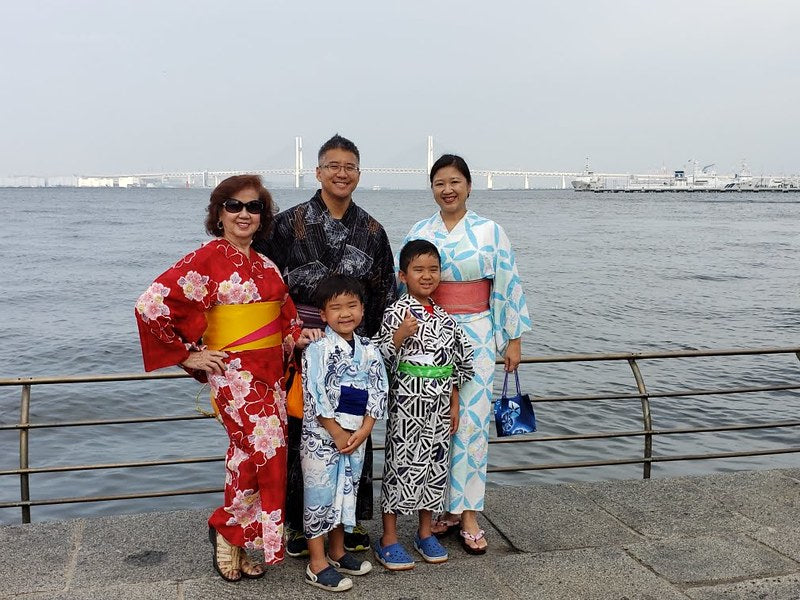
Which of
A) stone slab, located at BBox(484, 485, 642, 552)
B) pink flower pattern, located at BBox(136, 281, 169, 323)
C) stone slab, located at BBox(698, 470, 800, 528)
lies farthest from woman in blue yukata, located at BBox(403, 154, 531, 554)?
stone slab, located at BBox(698, 470, 800, 528)

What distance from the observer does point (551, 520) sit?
11.7 feet

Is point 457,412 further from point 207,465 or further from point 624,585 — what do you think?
point 207,465

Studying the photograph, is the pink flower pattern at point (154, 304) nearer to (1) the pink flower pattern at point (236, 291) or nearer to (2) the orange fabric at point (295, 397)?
(1) the pink flower pattern at point (236, 291)

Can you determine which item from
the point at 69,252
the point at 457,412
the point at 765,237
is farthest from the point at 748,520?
the point at 765,237

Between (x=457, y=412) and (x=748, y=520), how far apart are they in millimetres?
1592

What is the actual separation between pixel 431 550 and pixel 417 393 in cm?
68

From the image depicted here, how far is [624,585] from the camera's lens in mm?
2883

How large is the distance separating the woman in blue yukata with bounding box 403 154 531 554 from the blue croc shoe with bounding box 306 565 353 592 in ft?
2.07

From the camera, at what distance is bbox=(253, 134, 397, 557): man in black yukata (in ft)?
10.2

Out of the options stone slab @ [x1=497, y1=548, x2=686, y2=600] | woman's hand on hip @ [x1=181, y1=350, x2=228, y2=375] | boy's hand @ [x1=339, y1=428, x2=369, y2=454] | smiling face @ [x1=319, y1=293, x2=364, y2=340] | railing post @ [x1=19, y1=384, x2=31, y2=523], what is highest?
smiling face @ [x1=319, y1=293, x2=364, y2=340]

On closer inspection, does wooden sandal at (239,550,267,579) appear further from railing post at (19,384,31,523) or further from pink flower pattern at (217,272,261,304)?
railing post at (19,384,31,523)

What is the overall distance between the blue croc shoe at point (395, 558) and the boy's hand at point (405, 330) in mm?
848

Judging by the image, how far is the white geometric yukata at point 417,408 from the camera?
10.0ft

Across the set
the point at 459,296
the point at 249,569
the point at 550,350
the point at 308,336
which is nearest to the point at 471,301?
the point at 459,296
